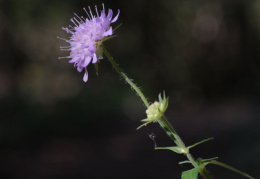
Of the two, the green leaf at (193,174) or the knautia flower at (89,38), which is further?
the knautia flower at (89,38)

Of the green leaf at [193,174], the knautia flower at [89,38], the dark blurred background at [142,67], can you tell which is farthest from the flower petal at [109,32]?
the dark blurred background at [142,67]

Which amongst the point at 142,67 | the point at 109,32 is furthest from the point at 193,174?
the point at 142,67

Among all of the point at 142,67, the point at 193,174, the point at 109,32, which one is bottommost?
the point at 193,174

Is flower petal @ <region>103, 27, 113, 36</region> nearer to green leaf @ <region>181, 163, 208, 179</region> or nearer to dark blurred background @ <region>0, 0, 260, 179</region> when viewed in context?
green leaf @ <region>181, 163, 208, 179</region>

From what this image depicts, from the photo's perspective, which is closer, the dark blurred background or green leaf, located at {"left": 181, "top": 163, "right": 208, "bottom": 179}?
green leaf, located at {"left": 181, "top": 163, "right": 208, "bottom": 179}

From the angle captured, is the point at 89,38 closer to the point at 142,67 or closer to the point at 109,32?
the point at 109,32

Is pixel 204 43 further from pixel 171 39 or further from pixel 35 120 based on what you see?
pixel 35 120

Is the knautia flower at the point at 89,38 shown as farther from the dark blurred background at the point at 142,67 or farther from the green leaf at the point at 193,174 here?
the dark blurred background at the point at 142,67

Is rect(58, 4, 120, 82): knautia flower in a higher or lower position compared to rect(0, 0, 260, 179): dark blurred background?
lower

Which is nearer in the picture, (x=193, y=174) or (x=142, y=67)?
(x=193, y=174)

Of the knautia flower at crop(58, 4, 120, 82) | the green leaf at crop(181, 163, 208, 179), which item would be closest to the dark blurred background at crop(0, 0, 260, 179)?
the knautia flower at crop(58, 4, 120, 82)

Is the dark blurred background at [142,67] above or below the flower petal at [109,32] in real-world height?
above

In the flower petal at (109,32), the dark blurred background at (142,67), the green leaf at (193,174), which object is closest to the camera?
the green leaf at (193,174)
